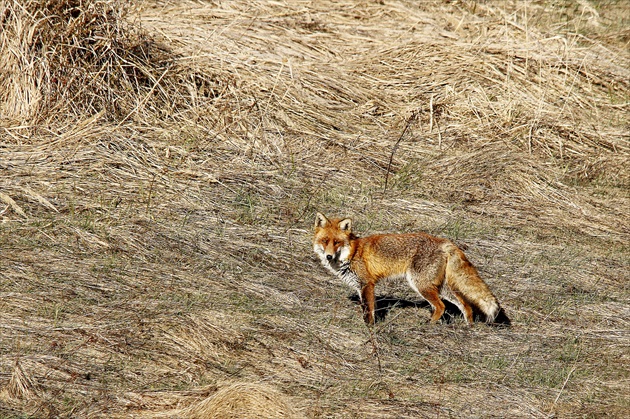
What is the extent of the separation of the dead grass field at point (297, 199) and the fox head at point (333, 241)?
476 millimetres

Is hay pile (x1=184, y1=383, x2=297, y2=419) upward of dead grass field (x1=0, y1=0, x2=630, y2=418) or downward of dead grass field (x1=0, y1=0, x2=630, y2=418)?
upward

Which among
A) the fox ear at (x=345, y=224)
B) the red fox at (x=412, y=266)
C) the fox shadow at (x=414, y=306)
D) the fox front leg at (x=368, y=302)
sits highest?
the fox ear at (x=345, y=224)

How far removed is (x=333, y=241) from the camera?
8523 millimetres

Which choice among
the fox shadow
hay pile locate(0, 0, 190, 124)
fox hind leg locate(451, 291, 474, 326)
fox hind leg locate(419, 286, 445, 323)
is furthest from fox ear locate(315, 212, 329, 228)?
hay pile locate(0, 0, 190, 124)

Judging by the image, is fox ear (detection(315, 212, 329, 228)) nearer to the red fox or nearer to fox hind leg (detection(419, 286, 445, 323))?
the red fox

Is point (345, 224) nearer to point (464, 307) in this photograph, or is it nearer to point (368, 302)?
point (368, 302)

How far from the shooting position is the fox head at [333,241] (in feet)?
Result: 27.9

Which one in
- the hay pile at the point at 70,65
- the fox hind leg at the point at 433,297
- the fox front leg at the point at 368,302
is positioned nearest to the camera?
the fox front leg at the point at 368,302

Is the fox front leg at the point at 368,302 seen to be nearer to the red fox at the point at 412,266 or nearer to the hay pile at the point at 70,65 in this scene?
the red fox at the point at 412,266

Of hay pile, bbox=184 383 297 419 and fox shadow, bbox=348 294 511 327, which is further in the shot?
fox shadow, bbox=348 294 511 327

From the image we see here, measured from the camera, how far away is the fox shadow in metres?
8.61

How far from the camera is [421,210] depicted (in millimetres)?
11281

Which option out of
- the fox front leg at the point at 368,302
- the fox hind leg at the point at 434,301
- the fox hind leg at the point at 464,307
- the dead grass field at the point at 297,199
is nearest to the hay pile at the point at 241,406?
the dead grass field at the point at 297,199

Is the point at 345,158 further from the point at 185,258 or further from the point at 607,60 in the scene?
the point at 607,60
